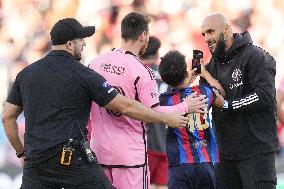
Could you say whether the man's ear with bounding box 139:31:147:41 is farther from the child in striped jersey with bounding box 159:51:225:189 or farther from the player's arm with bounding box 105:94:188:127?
the player's arm with bounding box 105:94:188:127

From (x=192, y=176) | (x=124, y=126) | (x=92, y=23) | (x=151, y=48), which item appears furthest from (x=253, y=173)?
(x=92, y=23)

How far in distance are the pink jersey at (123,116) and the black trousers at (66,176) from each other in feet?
1.16

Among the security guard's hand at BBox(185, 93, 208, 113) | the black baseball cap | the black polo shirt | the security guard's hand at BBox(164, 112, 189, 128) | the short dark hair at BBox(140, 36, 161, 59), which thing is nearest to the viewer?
the black polo shirt

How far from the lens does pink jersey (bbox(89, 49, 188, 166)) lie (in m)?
5.06

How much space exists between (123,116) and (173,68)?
0.52 metres

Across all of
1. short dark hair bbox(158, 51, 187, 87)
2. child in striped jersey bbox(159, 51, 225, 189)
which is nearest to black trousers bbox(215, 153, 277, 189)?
child in striped jersey bbox(159, 51, 225, 189)

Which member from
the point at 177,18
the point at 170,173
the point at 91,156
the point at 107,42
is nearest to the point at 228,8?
the point at 177,18

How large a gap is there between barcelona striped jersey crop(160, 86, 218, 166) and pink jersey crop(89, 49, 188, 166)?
0.24m

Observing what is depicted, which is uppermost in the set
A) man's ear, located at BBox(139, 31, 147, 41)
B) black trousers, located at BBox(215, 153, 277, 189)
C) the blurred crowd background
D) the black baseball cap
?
the blurred crowd background

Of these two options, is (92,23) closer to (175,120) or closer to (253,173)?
(253,173)

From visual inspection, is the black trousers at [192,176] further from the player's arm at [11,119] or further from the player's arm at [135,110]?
the player's arm at [11,119]

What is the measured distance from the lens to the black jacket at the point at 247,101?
18.6 ft

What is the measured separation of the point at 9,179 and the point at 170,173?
4.19 metres

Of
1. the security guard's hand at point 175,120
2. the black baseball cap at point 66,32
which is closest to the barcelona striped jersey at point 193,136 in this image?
the security guard's hand at point 175,120
